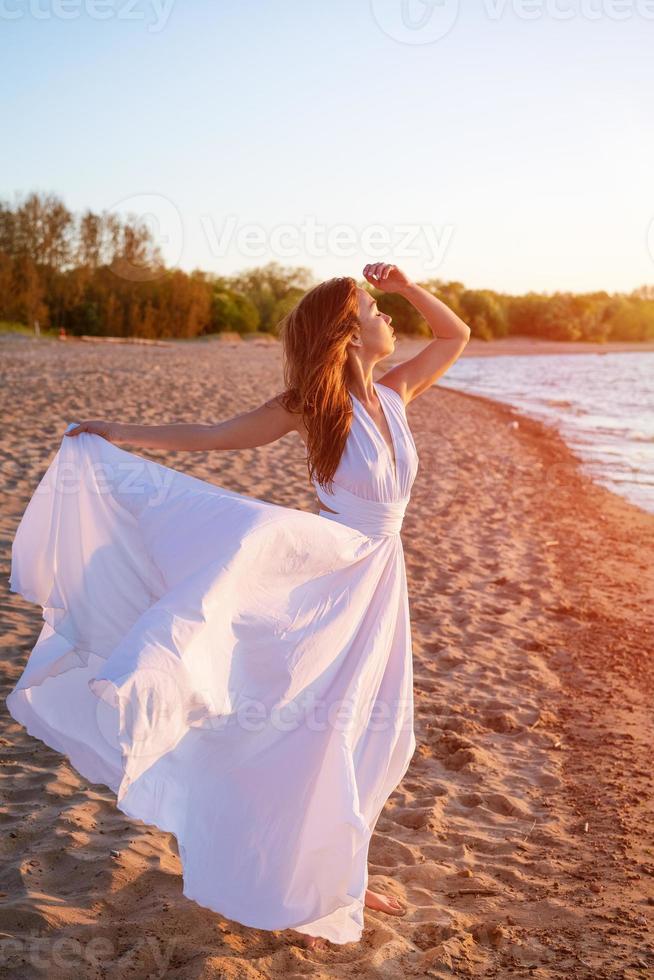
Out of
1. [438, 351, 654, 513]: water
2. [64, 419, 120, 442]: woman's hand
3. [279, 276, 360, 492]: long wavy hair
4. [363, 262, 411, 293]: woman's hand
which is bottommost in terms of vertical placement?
[438, 351, 654, 513]: water

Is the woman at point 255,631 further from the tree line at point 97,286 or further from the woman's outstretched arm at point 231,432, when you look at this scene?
the tree line at point 97,286

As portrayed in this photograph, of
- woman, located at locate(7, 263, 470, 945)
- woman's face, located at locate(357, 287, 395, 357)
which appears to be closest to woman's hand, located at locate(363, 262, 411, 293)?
woman, located at locate(7, 263, 470, 945)

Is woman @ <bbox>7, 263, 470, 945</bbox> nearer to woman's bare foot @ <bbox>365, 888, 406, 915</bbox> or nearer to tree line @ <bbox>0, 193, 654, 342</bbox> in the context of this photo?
woman's bare foot @ <bbox>365, 888, 406, 915</bbox>

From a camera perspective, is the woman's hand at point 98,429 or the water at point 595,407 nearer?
the woman's hand at point 98,429

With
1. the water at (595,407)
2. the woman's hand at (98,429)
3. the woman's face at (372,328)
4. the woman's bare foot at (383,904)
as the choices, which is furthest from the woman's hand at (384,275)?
the water at (595,407)

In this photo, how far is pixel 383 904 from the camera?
3.19 m

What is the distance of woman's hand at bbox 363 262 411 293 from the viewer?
3357 millimetres

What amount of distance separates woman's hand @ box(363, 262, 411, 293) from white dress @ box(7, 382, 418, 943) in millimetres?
459

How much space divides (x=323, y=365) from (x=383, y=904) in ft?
6.29

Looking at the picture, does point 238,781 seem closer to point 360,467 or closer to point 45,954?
point 45,954

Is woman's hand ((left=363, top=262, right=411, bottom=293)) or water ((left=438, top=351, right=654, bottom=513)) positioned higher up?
woman's hand ((left=363, top=262, right=411, bottom=293))

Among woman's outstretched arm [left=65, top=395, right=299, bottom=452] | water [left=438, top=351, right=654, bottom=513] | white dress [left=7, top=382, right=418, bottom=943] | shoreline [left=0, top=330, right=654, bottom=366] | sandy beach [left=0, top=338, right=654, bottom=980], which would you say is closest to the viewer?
white dress [left=7, top=382, right=418, bottom=943]

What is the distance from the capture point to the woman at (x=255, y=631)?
262 centimetres

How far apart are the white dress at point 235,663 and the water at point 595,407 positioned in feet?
31.7
